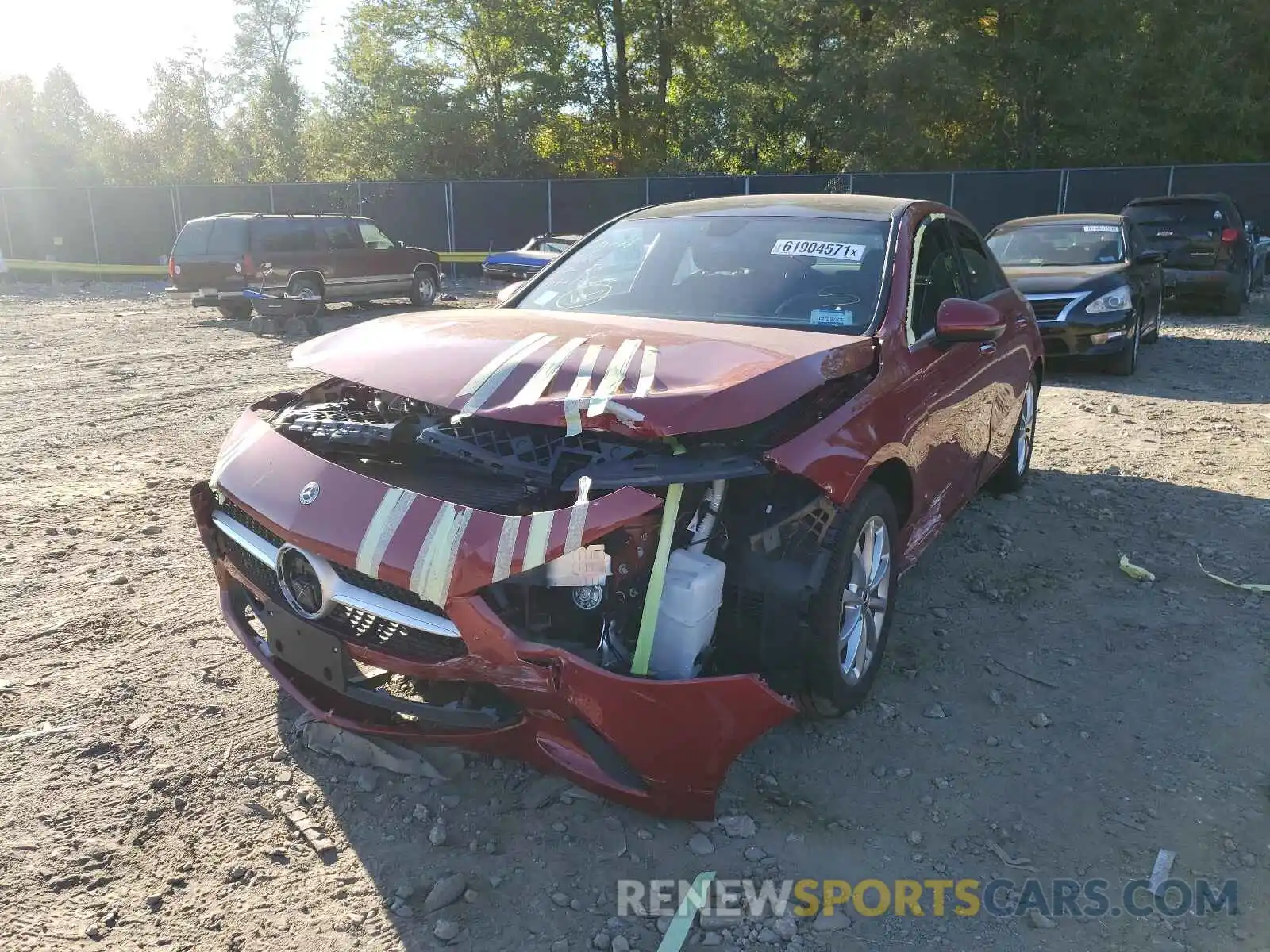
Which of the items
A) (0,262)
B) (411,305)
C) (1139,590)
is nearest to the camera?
(1139,590)

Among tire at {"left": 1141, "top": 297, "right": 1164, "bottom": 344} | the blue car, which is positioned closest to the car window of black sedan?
tire at {"left": 1141, "top": 297, "right": 1164, "bottom": 344}

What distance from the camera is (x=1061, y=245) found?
1087 centimetres

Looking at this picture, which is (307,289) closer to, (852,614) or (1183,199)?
(1183,199)

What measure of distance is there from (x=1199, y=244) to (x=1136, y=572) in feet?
40.1

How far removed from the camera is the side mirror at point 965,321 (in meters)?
3.75

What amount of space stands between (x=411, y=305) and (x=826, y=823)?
56.9 ft

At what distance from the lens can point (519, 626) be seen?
2.53 metres

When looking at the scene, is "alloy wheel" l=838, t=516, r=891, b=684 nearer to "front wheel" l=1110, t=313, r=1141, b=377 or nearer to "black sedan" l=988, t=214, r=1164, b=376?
"black sedan" l=988, t=214, r=1164, b=376

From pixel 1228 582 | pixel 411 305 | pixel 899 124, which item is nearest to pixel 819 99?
pixel 899 124

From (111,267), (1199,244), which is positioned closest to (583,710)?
(1199,244)

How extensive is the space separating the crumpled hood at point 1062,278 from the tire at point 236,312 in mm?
11914

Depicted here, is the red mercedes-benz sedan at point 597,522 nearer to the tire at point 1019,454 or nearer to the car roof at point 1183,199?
the tire at point 1019,454

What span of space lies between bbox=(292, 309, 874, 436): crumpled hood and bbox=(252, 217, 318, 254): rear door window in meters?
13.0

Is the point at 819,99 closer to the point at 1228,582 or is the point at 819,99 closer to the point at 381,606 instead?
the point at 1228,582
